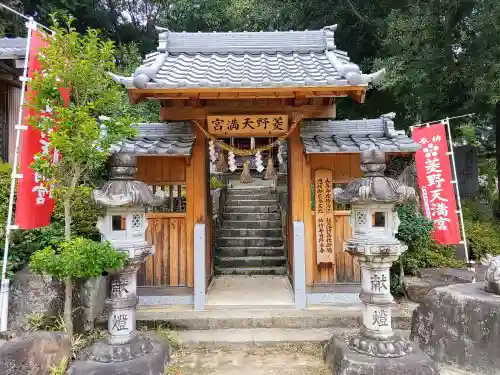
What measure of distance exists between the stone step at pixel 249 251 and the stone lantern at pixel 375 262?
5.46 metres

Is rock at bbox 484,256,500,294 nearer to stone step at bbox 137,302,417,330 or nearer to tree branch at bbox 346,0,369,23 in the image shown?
stone step at bbox 137,302,417,330

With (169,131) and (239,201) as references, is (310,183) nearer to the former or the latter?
(169,131)

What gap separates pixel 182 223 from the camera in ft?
23.7

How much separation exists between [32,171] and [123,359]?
117 inches

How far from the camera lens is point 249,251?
10.7m

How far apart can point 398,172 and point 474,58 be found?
4046 millimetres

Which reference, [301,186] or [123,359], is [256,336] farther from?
[301,186]

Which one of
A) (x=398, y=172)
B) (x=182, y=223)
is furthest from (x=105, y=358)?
(x=398, y=172)

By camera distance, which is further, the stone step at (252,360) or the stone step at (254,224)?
the stone step at (254,224)

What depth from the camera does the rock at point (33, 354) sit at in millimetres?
4449

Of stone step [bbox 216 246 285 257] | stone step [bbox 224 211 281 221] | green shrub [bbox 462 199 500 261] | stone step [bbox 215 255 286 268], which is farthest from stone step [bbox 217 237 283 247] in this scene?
green shrub [bbox 462 199 500 261]

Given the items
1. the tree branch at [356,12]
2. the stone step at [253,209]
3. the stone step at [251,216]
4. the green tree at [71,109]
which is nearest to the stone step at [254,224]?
the stone step at [251,216]

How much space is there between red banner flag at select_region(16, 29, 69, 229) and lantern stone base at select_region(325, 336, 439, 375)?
470cm

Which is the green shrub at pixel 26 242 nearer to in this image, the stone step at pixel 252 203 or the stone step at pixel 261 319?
the stone step at pixel 261 319
